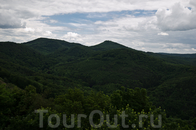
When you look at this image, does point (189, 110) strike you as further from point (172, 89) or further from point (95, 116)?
point (95, 116)

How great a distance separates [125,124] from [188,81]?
588ft

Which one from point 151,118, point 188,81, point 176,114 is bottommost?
point 176,114

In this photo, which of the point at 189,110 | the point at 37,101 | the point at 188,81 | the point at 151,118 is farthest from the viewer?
the point at 188,81

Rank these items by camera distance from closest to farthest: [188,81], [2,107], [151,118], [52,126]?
[52,126] < [151,118] < [2,107] < [188,81]

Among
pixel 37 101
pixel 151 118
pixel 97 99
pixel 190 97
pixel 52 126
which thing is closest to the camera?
pixel 52 126

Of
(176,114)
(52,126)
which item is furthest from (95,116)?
(176,114)

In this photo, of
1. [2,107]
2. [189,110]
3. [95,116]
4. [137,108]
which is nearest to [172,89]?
[189,110]

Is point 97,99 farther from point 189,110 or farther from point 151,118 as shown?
point 189,110

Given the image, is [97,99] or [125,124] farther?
[97,99]

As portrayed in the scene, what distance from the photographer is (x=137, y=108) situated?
3388cm

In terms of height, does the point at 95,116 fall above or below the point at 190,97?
above

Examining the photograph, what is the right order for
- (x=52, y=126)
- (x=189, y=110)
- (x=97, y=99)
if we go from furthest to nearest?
(x=189, y=110)
(x=97, y=99)
(x=52, y=126)

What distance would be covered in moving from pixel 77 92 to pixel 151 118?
19645 mm

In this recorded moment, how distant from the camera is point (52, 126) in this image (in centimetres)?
1870
